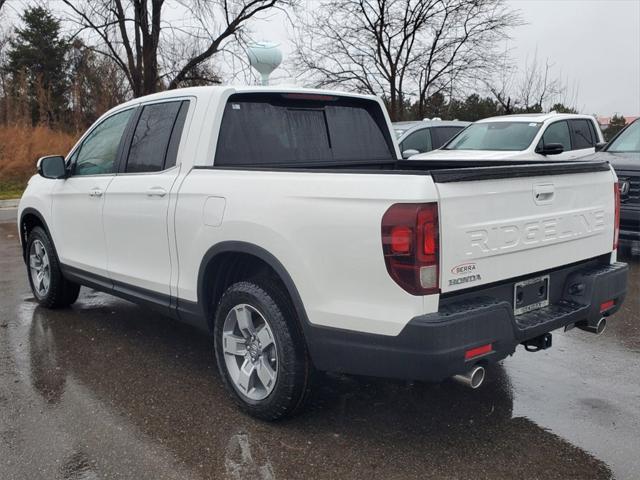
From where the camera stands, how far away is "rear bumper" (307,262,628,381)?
9.11 ft

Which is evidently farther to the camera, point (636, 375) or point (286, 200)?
point (636, 375)

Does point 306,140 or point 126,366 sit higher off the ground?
point 306,140

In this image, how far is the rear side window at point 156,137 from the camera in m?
4.18

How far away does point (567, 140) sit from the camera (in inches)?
406

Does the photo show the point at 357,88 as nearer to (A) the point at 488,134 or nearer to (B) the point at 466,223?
(A) the point at 488,134

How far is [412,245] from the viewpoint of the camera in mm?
2760

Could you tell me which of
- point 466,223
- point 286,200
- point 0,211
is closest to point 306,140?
point 286,200

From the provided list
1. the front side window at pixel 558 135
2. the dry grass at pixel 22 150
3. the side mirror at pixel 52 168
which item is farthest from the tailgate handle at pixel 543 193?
the dry grass at pixel 22 150

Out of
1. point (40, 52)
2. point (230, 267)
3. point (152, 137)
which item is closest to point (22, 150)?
point (152, 137)

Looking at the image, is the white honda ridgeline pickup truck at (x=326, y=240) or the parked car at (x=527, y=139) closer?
the white honda ridgeline pickup truck at (x=326, y=240)

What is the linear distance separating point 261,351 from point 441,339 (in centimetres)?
112

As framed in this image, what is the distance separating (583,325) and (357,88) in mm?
22781

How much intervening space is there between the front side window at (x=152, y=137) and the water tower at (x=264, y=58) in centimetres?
1620

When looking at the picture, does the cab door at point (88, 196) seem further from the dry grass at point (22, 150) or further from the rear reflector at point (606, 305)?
the dry grass at point (22, 150)
